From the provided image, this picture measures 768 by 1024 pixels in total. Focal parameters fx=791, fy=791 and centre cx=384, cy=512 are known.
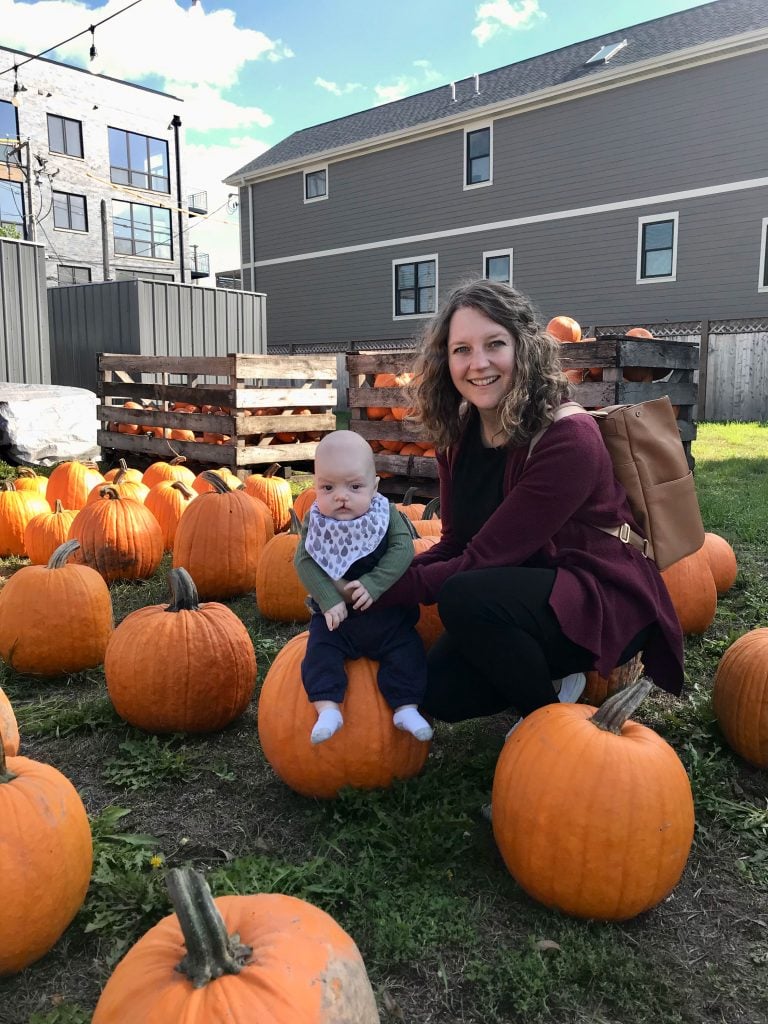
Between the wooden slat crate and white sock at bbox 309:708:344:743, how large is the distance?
7.72 ft

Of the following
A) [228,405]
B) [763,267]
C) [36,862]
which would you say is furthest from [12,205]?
[36,862]

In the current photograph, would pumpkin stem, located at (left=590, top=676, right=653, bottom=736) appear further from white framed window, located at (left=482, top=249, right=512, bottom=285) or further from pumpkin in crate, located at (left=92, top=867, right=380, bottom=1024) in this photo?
white framed window, located at (left=482, top=249, right=512, bottom=285)

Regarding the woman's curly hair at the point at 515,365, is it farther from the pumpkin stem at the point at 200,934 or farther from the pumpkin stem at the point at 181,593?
the pumpkin stem at the point at 200,934

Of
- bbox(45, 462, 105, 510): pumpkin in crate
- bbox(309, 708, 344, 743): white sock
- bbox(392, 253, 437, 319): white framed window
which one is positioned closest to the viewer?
bbox(309, 708, 344, 743): white sock

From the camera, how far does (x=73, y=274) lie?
30609mm

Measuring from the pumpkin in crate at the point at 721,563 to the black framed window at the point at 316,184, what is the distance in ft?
71.4

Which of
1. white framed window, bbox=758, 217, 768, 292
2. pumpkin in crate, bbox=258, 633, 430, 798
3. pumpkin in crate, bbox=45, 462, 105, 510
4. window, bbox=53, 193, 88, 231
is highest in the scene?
window, bbox=53, 193, 88, 231

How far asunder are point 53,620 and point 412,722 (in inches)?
70.2

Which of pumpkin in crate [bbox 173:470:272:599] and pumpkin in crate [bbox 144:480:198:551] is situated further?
pumpkin in crate [bbox 144:480:198:551]

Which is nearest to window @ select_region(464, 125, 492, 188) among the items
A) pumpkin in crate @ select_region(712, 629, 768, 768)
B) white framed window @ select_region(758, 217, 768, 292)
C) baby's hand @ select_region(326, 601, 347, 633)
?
white framed window @ select_region(758, 217, 768, 292)

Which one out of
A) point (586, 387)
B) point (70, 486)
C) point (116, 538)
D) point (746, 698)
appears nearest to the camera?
point (746, 698)

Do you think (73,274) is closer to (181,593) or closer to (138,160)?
(138,160)

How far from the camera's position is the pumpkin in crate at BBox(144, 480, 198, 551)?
536cm

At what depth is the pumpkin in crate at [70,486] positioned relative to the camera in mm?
5957
